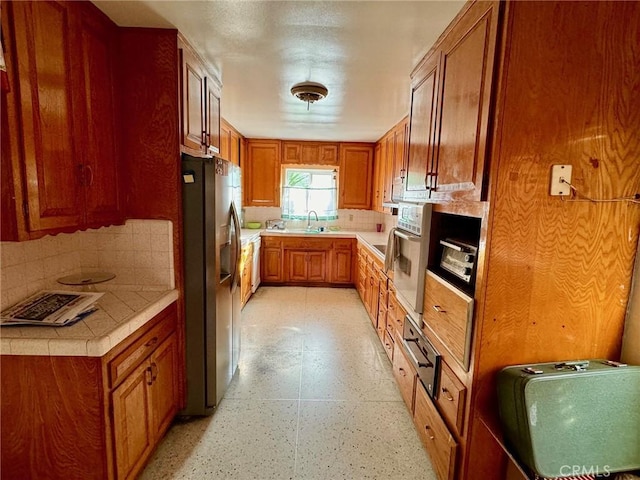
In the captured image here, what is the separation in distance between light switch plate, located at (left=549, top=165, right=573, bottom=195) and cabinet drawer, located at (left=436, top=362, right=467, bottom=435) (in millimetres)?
905

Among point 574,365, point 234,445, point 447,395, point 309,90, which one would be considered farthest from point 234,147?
point 574,365

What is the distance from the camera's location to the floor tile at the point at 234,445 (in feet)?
5.52

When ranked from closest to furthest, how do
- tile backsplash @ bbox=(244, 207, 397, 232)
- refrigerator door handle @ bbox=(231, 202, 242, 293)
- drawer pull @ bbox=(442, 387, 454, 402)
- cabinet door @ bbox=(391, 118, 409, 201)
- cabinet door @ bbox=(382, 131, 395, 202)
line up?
drawer pull @ bbox=(442, 387, 454, 402)
refrigerator door handle @ bbox=(231, 202, 242, 293)
cabinet door @ bbox=(391, 118, 409, 201)
cabinet door @ bbox=(382, 131, 395, 202)
tile backsplash @ bbox=(244, 207, 397, 232)

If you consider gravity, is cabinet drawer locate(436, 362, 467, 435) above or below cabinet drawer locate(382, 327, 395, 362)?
above

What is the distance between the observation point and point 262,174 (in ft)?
16.4

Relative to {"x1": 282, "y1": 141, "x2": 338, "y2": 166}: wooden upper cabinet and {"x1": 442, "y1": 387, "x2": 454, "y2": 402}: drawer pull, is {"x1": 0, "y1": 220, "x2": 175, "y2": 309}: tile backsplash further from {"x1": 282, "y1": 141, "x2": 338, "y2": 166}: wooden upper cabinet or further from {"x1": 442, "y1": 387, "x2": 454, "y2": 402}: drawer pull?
{"x1": 282, "y1": 141, "x2": 338, "y2": 166}: wooden upper cabinet

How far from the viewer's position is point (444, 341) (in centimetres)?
157

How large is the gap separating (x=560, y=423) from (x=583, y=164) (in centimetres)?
98

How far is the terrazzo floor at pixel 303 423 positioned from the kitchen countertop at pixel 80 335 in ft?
2.80

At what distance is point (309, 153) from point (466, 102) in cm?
375

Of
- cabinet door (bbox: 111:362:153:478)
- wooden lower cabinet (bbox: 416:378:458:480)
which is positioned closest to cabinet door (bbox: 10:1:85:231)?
cabinet door (bbox: 111:362:153:478)

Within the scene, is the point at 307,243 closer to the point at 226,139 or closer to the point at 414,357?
the point at 226,139

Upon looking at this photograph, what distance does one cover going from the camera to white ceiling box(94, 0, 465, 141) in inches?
60.3

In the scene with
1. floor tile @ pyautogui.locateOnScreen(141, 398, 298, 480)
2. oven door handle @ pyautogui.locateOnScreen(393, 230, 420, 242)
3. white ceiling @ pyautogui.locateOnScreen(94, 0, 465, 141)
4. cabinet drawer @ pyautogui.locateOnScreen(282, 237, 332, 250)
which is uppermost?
white ceiling @ pyautogui.locateOnScreen(94, 0, 465, 141)
